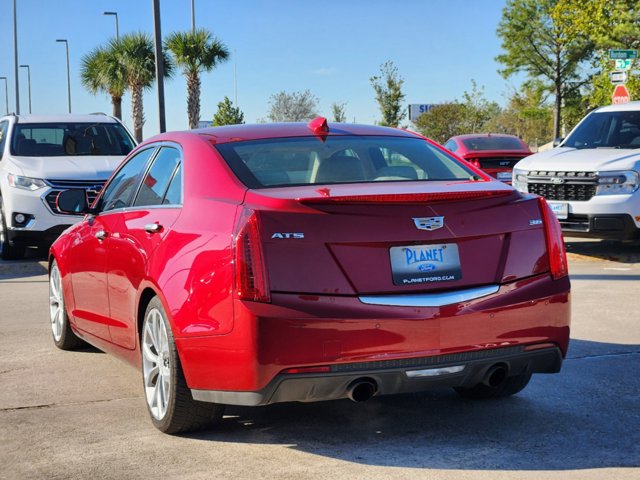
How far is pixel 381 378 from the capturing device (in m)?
4.63

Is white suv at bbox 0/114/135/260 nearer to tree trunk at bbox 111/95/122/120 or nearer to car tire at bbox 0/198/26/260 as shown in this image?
car tire at bbox 0/198/26/260

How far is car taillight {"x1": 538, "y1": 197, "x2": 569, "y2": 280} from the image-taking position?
16.7ft

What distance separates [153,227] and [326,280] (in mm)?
1235

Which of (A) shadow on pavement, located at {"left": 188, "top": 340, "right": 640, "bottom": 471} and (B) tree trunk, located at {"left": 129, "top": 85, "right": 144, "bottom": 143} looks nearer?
(A) shadow on pavement, located at {"left": 188, "top": 340, "right": 640, "bottom": 471}

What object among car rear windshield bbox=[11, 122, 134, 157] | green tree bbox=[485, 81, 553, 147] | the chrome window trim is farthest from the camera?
green tree bbox=[485, 81, 553, 147]

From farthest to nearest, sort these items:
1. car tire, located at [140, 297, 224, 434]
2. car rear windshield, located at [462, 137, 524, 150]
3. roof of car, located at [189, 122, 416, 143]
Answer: car rear windshield, located at [462, 137, 524, 150] → roof of car, located at [189, 122, 416, 143] → car tire, located at [140, 297, 224, 434]

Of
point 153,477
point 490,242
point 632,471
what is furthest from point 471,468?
point 153,477

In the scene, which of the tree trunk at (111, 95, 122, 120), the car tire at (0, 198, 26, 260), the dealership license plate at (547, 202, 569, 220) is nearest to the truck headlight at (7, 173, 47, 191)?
the car tire at (0, 198, 26, 260)

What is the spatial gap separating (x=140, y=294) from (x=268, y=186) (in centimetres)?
96

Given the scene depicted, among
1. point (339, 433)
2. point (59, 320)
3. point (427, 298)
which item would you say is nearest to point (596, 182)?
point (59, 320)

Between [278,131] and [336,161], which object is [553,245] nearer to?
[336,161]

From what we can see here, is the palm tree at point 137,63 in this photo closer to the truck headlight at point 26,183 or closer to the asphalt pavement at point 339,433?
the truck headlight at point 26,183

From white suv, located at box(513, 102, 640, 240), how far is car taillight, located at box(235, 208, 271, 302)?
881 centimetres

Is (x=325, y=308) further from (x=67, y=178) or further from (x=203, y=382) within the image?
(x=67, y=178)
